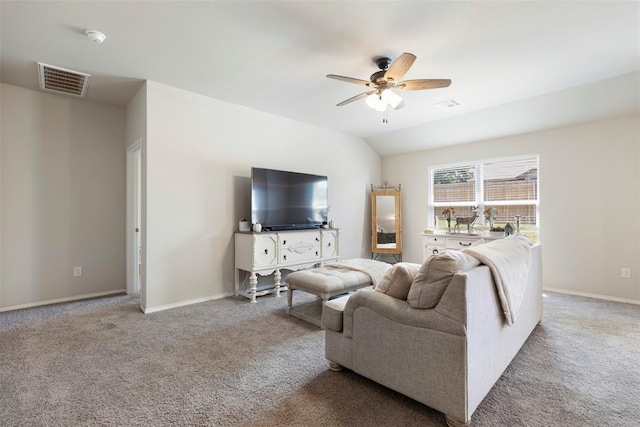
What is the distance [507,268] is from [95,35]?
355 cm

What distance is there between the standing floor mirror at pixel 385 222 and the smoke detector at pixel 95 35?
15.1 feet

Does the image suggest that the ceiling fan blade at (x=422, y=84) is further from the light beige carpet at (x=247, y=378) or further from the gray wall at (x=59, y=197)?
the gray wall at (x=59, y=197)

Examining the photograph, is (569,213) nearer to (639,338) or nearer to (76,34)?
(639,338)

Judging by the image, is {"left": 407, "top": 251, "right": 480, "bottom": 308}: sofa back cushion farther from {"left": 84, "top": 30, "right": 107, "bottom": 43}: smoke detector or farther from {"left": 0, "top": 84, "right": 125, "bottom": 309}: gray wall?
{"left": 0, "top": 84, "right": 125, "bottom": 309}: gray wall

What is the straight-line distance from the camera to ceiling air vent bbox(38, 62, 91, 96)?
3.03 meters

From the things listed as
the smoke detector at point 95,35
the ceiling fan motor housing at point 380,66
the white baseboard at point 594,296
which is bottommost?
the white baseboard at point 594,296

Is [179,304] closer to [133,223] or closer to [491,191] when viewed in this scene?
[133,223]

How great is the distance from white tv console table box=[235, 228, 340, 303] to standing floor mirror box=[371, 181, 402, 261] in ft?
5.12

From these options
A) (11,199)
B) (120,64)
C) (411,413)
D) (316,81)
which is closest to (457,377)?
(411,413)

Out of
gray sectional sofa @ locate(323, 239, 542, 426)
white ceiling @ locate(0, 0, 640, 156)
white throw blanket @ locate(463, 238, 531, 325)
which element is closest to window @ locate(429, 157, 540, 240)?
white ceiling @ locate(0, 0, 640, 156)

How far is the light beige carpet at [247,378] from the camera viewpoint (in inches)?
63.4

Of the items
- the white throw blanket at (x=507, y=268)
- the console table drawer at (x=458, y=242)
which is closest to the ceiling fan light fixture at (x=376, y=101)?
the white throw blanket at (x=507, y=268)

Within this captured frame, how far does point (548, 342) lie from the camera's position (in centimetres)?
251

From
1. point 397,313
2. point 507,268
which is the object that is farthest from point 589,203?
point 397,313
